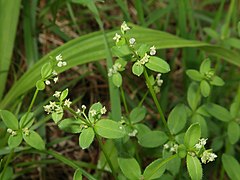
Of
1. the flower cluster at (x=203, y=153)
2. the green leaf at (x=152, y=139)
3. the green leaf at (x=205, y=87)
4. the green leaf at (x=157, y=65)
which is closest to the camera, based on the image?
the flower cluster at (x=203, y=153)

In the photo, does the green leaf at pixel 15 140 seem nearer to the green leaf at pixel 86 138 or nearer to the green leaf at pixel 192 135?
the green leaf at pixel 86 138

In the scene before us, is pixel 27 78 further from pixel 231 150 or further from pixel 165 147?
pixel 231 150

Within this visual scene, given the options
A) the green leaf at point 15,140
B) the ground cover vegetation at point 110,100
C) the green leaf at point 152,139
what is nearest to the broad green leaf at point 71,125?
the ground cover vegetation at point 110,100

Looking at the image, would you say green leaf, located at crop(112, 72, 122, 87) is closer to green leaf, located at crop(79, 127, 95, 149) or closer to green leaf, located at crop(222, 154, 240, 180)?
green leaf, located at crop(79, 127, 95, 149)

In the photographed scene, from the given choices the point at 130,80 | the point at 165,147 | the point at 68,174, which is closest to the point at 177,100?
the point at 130,80

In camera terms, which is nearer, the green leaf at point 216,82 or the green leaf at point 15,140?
the green leaf at point 15,140

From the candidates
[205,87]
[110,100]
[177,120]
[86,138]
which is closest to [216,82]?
[205,87]
